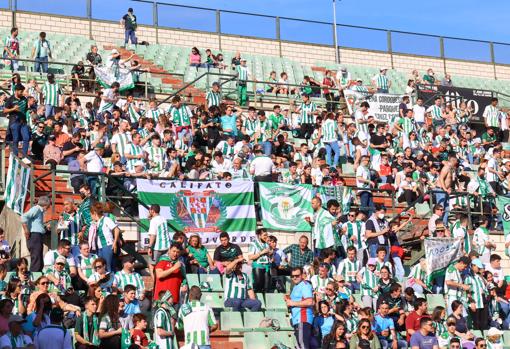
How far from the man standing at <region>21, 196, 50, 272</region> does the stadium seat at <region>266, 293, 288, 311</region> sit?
11.8 feet

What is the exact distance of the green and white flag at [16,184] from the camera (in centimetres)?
1972

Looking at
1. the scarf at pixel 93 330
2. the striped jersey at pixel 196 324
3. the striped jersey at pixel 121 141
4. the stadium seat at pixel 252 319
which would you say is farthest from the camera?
the striped jersey at pixel 121 141

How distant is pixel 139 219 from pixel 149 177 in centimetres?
84

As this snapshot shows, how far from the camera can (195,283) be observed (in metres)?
19.1

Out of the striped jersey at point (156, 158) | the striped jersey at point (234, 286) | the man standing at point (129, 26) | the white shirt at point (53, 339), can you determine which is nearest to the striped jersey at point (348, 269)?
the striped jersey at point (234, 286)

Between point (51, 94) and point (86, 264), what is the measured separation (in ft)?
26.2

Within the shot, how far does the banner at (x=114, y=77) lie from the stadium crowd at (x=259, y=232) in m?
0.61

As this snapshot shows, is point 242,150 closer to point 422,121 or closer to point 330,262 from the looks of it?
point 330,262

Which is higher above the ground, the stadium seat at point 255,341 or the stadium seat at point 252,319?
the stadium seat at point 252,319

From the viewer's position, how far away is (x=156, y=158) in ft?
75.0

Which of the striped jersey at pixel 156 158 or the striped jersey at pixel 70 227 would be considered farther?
the striped jersey at pixel 156 158

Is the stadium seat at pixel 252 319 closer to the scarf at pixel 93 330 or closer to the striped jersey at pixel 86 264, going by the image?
the striped jersey at pixel 86 264

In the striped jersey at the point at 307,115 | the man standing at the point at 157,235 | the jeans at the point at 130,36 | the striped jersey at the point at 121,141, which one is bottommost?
the man standing at the point at 157,235

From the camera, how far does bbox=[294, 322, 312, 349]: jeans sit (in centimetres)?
1816
